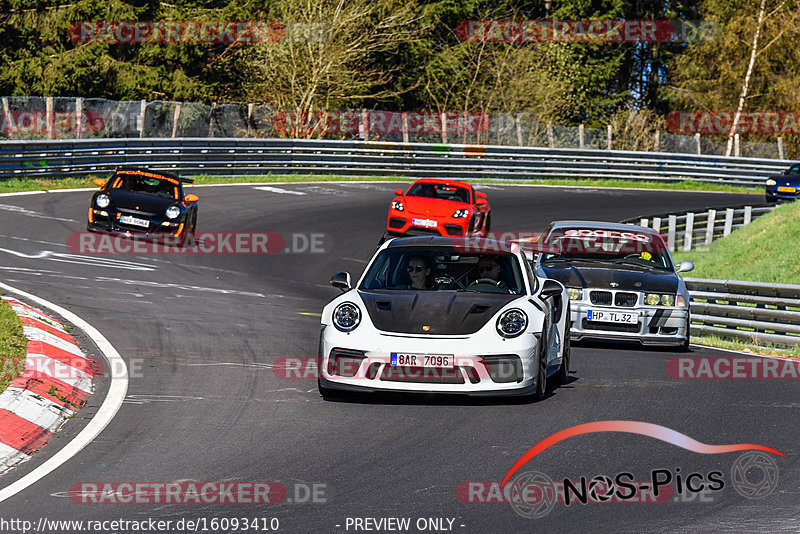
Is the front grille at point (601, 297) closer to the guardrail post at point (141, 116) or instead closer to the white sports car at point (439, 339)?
the white sports car at point (439, 339)

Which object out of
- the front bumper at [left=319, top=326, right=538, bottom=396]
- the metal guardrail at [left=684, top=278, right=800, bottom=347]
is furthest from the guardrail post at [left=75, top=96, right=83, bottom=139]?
the front bumper at [left=319, top=326, right=538, bottom=396]

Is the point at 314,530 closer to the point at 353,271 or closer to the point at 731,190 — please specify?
the point at 353,271

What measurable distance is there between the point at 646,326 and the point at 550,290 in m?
3.63

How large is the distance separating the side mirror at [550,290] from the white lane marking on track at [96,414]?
3.45 metres

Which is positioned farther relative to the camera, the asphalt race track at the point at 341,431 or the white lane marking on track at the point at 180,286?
the white lane marking on track at the point at 180,286

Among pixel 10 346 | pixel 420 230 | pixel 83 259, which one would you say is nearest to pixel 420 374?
pixel 10 346

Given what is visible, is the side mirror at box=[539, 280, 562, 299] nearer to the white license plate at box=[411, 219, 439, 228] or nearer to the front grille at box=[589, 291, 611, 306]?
the front grille at box=[589, 291, 611, 306]

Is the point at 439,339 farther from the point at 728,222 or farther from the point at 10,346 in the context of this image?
the point at 728,222

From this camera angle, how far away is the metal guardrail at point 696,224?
26234 mm

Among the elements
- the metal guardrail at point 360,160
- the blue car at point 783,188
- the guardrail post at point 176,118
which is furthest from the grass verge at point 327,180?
the blue car at point 783,188

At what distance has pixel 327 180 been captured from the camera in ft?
117

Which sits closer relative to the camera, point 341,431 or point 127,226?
point 341,431

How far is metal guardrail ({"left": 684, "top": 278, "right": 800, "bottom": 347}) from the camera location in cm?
1498

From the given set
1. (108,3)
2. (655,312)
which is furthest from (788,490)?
(108,3)
